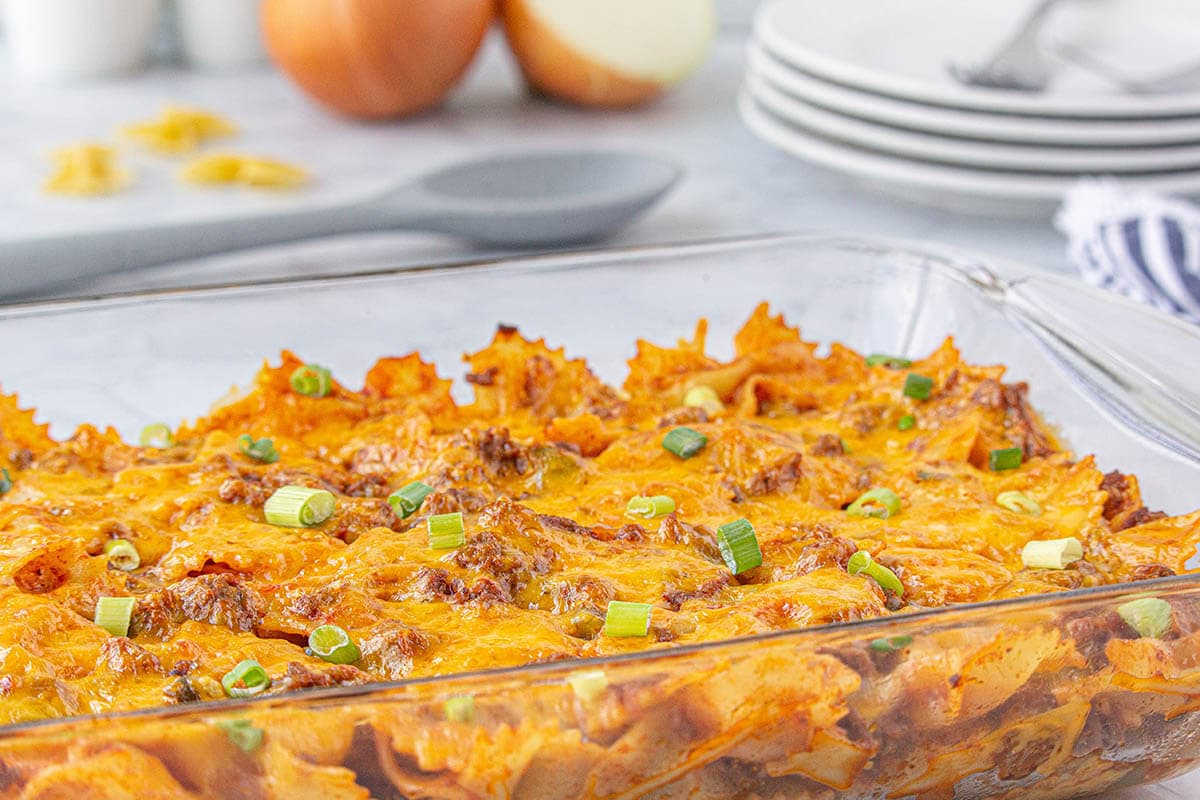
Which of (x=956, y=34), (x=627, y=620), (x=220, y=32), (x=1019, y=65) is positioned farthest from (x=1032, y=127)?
(x=220, y=32)

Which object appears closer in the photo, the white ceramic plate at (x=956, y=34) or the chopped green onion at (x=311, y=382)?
the chopped green onion at (x=311, y=382)

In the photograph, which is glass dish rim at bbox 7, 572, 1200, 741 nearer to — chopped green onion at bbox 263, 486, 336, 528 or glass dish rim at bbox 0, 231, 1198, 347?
chopped green onion at bbox 263, 486, 336, 528

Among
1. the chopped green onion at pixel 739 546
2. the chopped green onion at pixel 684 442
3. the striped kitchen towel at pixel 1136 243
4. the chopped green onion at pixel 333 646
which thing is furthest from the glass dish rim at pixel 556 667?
the striped kitchen towel at pixel 1136 243

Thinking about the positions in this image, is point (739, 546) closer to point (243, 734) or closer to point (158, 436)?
point (243, 734)

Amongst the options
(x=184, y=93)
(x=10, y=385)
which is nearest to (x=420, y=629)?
(x=10, y=385)

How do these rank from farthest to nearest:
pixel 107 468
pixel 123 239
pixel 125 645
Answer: pixel 123 239 → pixel 107 468 → pixel 125 645

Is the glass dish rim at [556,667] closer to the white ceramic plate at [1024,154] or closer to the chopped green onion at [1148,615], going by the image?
the chopped green onion at [1148,615]

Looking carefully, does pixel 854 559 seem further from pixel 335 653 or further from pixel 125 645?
pixel 125 645
